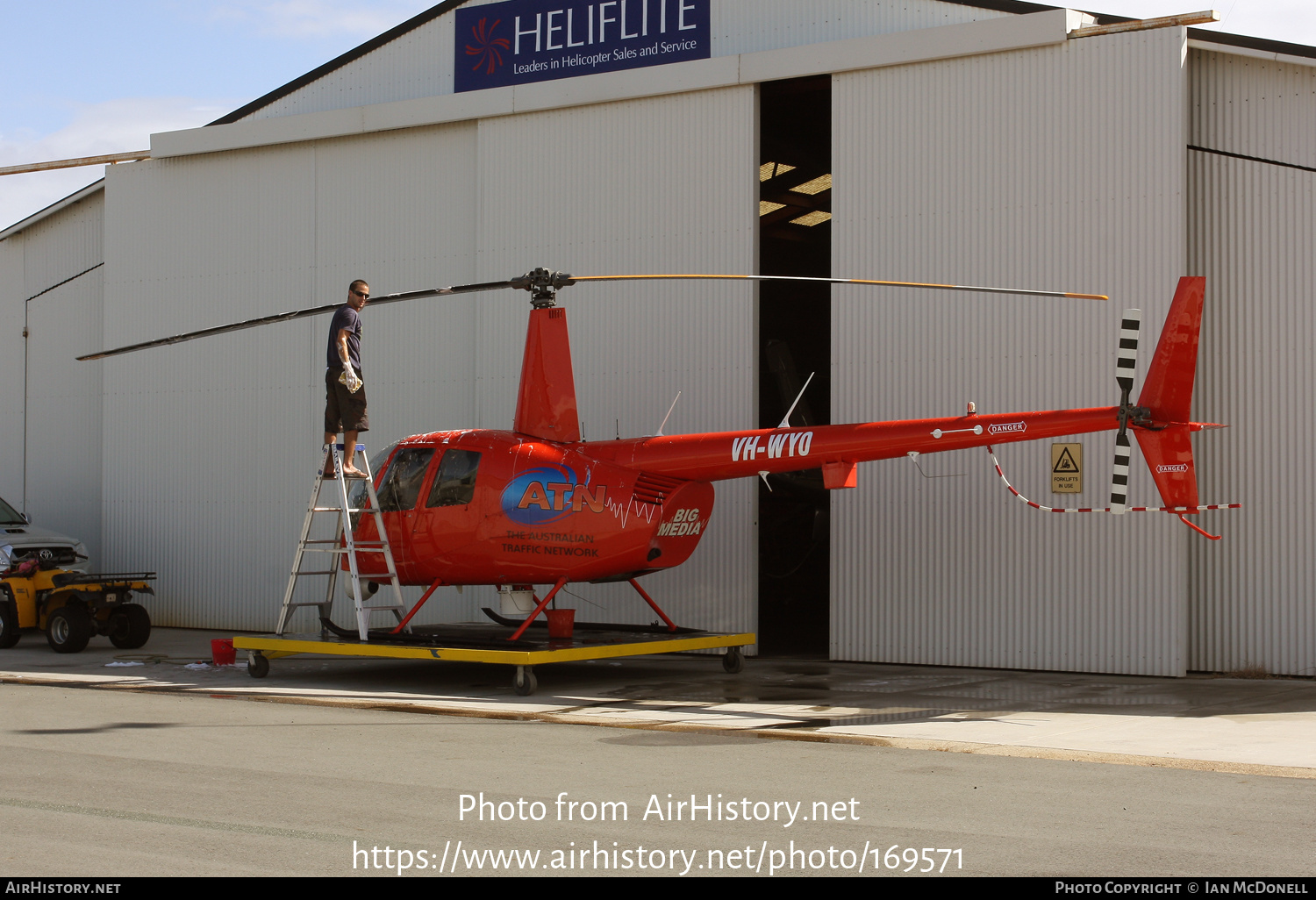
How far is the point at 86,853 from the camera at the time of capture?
19.7 feet

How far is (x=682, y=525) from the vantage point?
45.7ft

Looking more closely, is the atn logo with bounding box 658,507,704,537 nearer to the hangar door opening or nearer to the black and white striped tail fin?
the hangar door opening

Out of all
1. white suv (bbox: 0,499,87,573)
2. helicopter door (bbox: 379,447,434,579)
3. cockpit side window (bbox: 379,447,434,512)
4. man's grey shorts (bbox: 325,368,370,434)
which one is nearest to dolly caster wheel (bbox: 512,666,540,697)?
helicopter door (bbox: 379,447,434,579)

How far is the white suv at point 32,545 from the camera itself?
1845cm

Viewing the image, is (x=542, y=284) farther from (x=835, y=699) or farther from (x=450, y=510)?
(x=835, y=699)

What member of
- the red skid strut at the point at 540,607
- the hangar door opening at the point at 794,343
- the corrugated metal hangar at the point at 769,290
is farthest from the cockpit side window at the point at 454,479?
the hangar door opening at the point at 794,343

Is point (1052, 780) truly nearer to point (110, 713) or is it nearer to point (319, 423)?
point (110, 713)

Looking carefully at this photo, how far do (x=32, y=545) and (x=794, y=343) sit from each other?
12.0 meters

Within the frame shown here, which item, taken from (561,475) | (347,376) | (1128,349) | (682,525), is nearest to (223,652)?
(347,376)

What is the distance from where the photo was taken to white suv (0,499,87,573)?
60.5 ft

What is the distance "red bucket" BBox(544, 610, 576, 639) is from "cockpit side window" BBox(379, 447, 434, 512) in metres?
1.98

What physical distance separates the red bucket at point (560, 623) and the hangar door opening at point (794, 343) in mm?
4319

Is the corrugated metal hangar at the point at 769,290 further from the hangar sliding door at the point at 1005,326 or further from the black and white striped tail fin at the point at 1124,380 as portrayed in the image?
the black and white striped tail fin at the point at 1124,380
